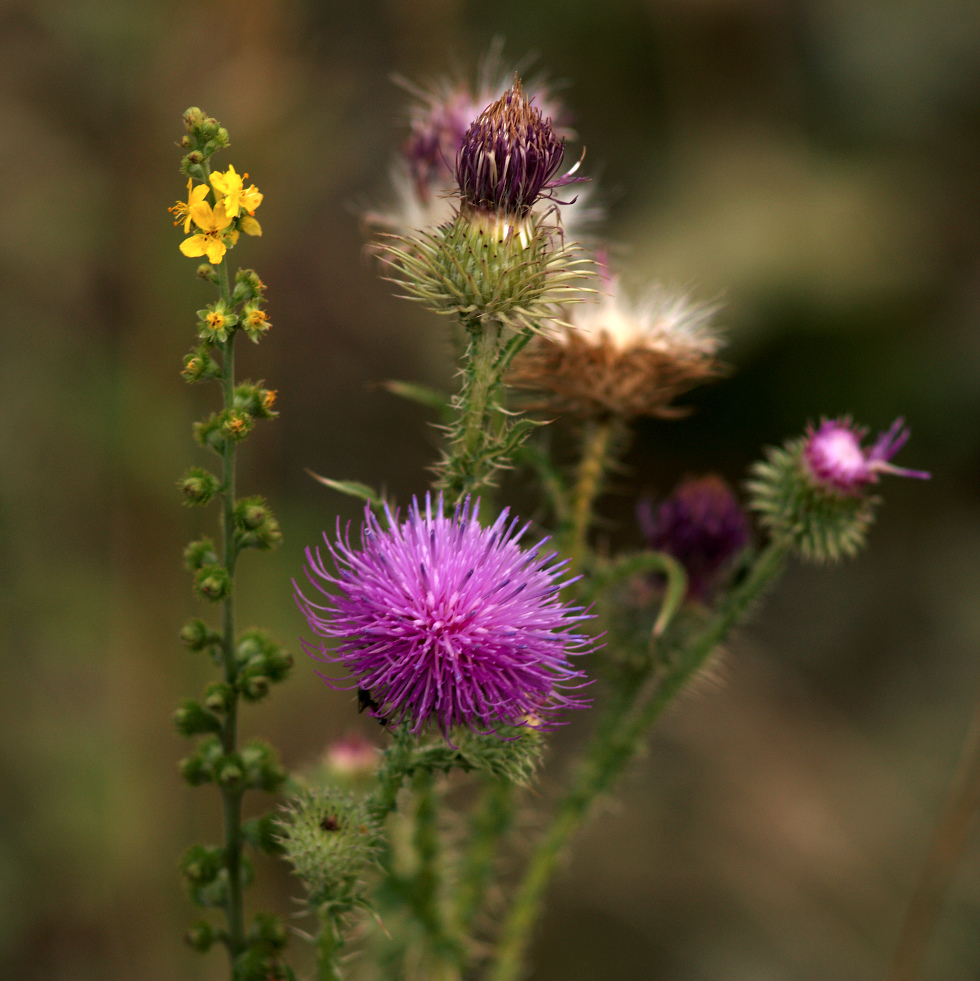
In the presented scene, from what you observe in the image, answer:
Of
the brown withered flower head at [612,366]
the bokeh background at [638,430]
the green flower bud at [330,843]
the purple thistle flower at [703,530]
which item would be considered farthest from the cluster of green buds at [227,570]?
the bokeh background at [638,430]

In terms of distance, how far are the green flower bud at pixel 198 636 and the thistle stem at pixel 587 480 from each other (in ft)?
2.80

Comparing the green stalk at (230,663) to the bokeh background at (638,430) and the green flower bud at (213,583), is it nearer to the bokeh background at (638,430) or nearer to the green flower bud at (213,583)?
the green flower bud at (213,583)

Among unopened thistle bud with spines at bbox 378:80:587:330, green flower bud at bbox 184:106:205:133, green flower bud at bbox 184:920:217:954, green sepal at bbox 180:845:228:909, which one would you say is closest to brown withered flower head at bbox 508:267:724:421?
unopened thistle bud with spines at bbox 378:80:587:330

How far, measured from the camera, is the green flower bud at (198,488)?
139cm

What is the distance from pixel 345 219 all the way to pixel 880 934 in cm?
580

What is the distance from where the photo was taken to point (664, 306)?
91.4 inches

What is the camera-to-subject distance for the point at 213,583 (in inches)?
54.9

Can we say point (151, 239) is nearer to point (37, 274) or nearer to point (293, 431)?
point (37, 274)

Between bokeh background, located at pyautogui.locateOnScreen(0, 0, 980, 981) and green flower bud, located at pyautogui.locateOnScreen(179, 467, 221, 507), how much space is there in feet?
9.22

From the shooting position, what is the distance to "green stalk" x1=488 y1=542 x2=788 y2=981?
2068mm

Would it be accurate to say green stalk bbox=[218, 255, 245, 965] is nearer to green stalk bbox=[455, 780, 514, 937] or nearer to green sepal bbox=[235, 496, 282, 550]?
green sepal bbox=[235, 496, 282, 550]

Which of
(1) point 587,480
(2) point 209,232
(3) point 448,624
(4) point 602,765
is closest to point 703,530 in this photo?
(1) point 587,480

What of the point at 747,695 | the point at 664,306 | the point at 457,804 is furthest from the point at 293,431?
the point at 664,306

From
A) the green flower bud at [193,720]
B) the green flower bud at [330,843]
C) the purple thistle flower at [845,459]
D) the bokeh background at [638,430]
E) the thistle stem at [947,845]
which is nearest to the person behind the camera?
the green flower bud at [330,843]
